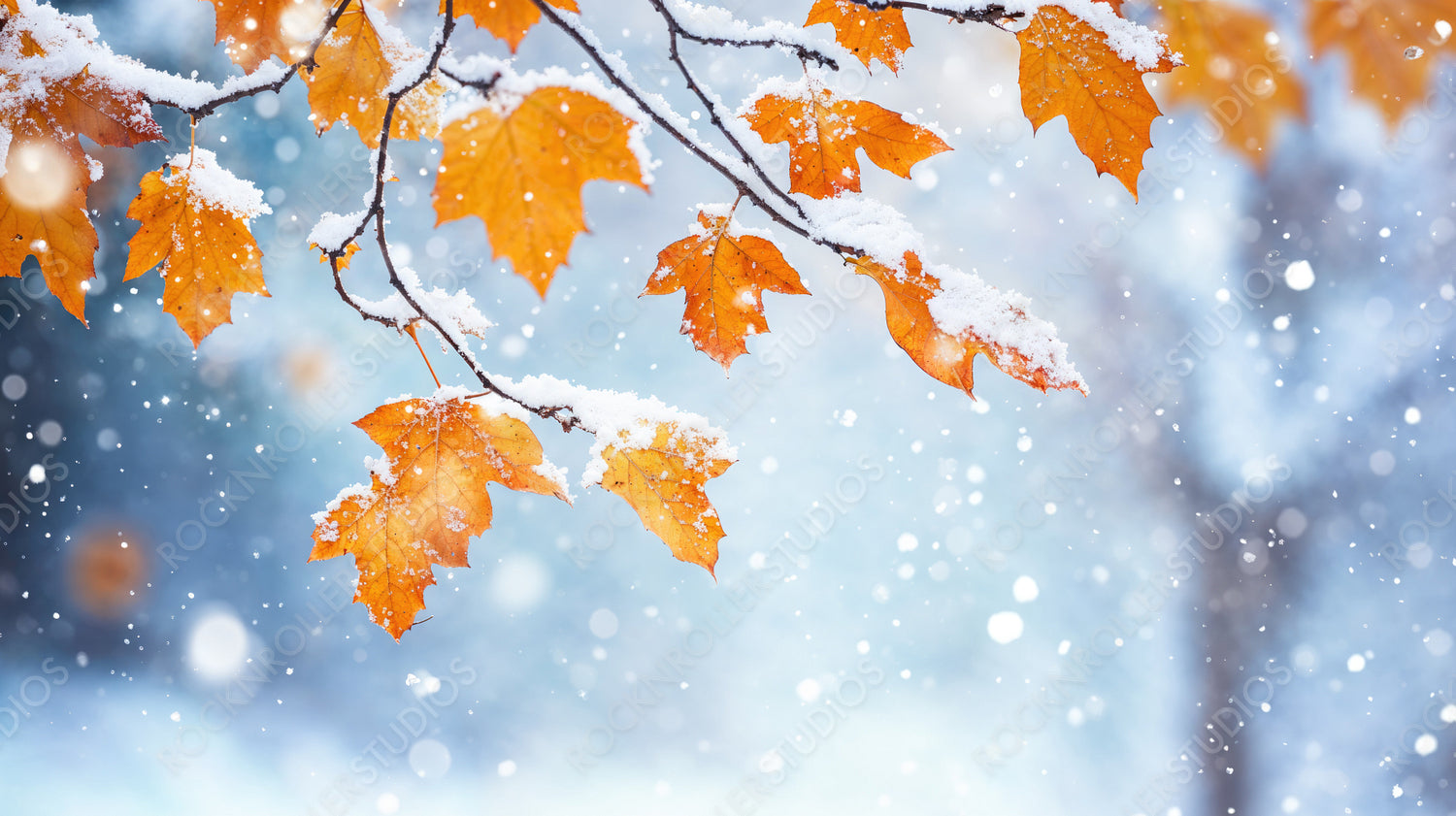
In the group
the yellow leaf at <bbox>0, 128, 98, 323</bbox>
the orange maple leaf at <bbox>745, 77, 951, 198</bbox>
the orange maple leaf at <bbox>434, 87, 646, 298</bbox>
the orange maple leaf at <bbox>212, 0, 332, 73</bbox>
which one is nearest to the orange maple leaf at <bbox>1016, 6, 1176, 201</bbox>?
the orange maple leaf at <bbox>745, 77, 951, 198</bbox>

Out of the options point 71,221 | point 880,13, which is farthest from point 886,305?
point 71,221

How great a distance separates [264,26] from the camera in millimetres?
1179

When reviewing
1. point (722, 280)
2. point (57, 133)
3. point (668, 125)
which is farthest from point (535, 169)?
point (57, 133)

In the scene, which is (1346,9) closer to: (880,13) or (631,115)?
(880,13)

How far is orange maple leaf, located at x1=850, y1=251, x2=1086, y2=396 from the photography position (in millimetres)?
917

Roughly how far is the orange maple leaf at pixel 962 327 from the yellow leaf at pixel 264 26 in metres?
1.05

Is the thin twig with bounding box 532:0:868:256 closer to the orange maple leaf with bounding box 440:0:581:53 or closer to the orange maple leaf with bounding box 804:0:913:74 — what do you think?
the orange maple leaf with bounding box 440:0:581:53

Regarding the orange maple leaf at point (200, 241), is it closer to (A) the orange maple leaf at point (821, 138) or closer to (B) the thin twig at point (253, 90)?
(B) the thin twig at point (253, 90)

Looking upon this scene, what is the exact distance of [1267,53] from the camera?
991mm

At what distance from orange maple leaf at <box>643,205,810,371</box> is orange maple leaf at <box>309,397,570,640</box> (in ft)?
1.27

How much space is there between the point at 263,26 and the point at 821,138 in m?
1.00

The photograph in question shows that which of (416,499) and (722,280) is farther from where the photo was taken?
(416,499)

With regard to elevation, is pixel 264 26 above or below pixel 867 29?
below

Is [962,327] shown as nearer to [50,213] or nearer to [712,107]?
[712,107]
